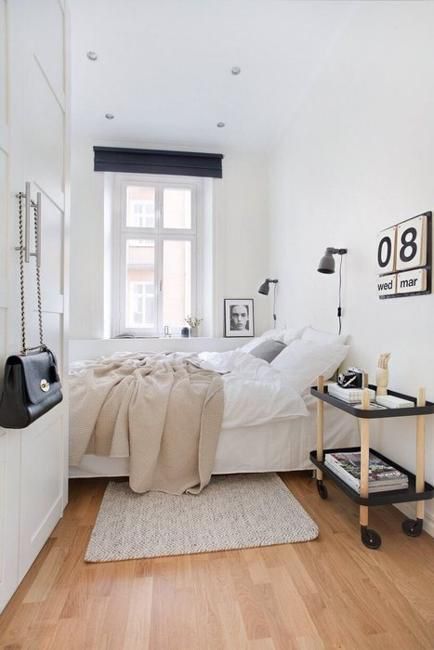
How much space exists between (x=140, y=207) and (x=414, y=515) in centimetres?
414

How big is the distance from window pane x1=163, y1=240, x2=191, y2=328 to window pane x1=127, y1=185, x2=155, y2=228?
0.38 meters

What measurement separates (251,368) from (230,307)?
5.91 ft

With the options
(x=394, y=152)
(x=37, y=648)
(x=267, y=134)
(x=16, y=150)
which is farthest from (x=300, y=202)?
(x=37, y=648)

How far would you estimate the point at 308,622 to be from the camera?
1119 mm

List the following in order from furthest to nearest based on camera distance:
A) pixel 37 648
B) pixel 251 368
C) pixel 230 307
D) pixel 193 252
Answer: pixel 193 252, pixel 230 307, pixel 251 368, pixel 37 648

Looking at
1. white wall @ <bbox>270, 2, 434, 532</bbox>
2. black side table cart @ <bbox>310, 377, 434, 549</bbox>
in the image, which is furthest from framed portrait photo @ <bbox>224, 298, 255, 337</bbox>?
black side table cart @ <bbox>310, 377, 434, 549</bbox>

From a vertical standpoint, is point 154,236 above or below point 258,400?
above

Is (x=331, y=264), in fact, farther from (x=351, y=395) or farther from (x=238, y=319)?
(x=238, y=319)

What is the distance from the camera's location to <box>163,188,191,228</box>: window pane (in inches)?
175

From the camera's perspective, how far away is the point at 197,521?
1656 mm

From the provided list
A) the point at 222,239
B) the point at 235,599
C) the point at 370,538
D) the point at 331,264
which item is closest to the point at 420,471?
the point at 370,538

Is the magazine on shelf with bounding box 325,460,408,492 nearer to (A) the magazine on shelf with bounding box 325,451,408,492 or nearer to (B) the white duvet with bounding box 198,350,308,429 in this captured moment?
(A) the magazine on shelf with bounding box 325,451,408,492

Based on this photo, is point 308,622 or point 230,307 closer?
point 308,622

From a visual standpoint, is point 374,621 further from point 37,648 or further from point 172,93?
point 172,93
